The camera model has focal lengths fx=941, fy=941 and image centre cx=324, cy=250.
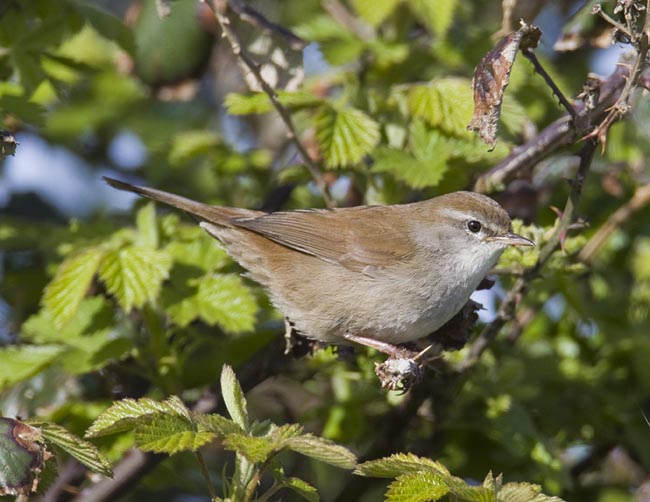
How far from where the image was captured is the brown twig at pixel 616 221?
4.00 meters

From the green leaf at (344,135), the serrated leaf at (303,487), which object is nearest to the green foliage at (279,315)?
the green leaf at (344,135)

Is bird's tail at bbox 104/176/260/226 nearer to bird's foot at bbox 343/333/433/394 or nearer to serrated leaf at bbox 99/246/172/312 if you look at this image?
serrated leaf at bbox 99/246/172/312

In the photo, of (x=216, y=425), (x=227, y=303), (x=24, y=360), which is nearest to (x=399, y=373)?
Answer: (x=216, y=425)

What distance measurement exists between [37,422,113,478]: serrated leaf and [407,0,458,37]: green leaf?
2447 mm

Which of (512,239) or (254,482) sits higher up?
(512,239)

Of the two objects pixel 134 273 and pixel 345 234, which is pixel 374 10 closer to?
pixel 345 234

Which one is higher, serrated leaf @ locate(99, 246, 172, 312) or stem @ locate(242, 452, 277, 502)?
stem @ locate(242, 452, 277, 502)

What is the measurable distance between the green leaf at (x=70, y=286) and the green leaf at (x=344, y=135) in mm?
903

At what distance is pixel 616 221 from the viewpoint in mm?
4008

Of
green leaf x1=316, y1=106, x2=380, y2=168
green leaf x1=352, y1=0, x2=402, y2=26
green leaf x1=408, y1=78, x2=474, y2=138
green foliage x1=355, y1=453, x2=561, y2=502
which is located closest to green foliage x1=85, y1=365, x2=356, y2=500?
green foliage x1=355, y1=453, x2=561, y2=502

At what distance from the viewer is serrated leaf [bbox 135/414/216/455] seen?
2207 mm

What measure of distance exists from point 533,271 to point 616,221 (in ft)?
3.53

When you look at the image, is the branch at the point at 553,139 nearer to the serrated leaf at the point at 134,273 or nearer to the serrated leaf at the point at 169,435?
the serrated leaf at the point at 134,273

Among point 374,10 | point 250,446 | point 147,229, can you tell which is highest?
point 374,10
